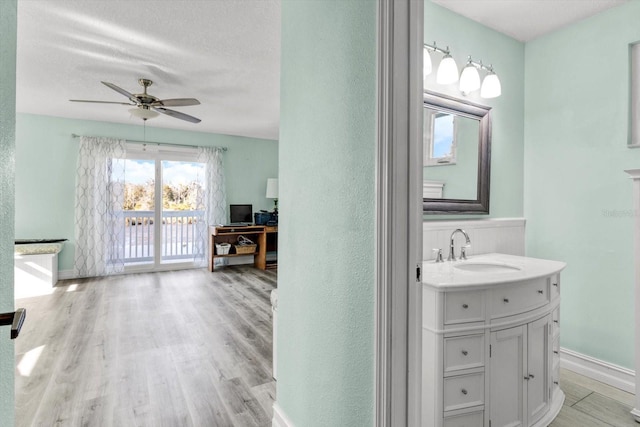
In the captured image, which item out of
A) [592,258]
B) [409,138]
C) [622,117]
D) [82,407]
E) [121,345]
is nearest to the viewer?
[409,138]

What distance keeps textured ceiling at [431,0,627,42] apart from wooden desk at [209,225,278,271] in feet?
14.8

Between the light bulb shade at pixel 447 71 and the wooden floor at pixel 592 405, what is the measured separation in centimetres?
204

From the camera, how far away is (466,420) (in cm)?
146

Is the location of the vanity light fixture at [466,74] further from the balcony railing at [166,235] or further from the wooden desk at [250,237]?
the balcony railing at [166,235]

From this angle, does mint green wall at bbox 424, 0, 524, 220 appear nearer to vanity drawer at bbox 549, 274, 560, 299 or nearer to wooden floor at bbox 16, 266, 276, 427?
vanity drawer at bbox 549, 274, 560, 299

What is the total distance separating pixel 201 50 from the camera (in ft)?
9.17

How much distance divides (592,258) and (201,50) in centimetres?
343

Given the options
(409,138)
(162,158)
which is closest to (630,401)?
(409,138)

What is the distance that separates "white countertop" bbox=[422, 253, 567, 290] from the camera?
143 centimetres

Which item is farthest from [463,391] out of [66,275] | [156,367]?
[66,275]

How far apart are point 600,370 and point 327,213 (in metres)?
2.37

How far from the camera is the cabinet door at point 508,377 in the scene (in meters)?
1.51

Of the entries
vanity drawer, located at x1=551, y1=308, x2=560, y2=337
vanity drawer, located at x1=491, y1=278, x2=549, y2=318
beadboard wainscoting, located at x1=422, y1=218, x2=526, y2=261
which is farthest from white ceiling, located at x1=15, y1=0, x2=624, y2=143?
vanity drawer, located at x1=551, y1=308, x2=560, y2=337

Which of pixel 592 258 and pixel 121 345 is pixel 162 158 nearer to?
pixel 121 345
